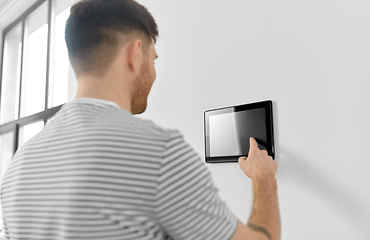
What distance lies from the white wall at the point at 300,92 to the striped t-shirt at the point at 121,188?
1.51 ft

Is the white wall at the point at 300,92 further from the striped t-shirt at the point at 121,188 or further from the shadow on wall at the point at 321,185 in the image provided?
the striped t-shirt at the point at 121,188

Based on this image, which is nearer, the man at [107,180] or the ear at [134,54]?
the man at [107,180]

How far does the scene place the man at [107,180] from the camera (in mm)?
479

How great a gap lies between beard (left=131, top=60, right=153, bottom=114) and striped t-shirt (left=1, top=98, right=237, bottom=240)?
0.46 feet

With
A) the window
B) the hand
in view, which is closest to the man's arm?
the hand

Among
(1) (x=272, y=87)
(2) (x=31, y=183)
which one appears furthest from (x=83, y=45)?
(1) (x=272, y=87)

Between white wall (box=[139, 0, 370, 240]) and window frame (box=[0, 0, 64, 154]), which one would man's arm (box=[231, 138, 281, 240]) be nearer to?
white wall (box=[139, 0, 370, 240])

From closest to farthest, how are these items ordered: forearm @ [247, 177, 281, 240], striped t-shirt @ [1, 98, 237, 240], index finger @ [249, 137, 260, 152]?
striped t-shirt @ [1, 98, 237, 240]
forearm @ [247, 177, 281, 240]
index finger @ [249, 137, 260, 152]

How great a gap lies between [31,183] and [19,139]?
7.79 feet

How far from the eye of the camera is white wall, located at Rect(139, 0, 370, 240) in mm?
842

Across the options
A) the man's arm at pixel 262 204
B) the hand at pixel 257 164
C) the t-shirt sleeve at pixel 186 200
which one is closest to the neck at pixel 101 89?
the t-shirt sleeve at pixel 186 200

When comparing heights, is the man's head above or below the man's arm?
above

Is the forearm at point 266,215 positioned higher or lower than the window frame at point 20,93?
lower

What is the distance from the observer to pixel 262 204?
650mm
